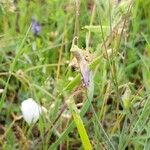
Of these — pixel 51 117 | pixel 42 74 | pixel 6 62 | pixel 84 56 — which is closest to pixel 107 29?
pixel 84 56

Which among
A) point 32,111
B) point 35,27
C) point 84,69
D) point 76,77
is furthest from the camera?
point 35,27

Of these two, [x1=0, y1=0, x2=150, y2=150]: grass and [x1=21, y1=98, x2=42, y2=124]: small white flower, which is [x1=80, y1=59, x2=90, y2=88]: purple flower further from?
[x1=21, y1=98, x2=42, y2=124]: small white flower

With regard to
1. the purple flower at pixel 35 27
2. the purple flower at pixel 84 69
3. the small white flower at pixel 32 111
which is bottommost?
the small white flower at pixel 32 111

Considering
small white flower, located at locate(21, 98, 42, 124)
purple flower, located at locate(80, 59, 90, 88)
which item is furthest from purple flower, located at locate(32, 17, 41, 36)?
purple flower, located at locate(80, 59, 90, 88)

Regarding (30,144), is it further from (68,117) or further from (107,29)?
(107,29)

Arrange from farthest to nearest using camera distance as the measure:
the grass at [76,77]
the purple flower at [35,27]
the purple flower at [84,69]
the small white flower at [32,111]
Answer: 1. the purple flower at [35,27]
2. the small white flower at [32,111]
3. the grass at [76,77]
4. the purple flower at [84,69]

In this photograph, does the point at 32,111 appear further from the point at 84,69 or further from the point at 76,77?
the point at 84,69

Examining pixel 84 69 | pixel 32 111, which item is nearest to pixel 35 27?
pixel 32 111

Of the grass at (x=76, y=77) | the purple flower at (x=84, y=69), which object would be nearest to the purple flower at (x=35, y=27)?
the grass at (x=76, y=77)

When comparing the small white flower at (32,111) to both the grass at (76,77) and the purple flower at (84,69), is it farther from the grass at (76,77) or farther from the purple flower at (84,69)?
the purple flower at (84,69)
